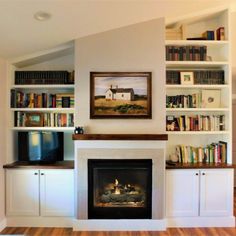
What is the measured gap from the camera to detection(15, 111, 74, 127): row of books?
3844mm

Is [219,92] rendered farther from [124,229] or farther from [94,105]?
[124,229]

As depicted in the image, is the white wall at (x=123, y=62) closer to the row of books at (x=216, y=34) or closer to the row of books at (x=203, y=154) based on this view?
the row of books at (x=203, y=154)

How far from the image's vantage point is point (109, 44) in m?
3.59

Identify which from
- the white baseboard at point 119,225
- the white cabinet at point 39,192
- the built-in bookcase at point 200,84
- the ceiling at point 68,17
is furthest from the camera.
A: the built-in bookcase at point 200,84

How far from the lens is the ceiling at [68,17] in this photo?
2.60m

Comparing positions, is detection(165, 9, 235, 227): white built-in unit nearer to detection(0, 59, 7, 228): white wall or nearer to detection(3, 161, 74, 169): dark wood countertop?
detection(3, 161, 74, 169): dark wood countertop

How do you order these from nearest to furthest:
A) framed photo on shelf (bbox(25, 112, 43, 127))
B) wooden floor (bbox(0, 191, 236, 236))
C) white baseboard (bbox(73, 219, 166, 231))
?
wooden floor (bbox(0, 191, 236, 236))
white baseboard (bbox(73, 219, 166, 231))
framed photo on shelf (bbox(25, 112, 43, 127))

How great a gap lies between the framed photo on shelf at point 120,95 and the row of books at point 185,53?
1.74ft

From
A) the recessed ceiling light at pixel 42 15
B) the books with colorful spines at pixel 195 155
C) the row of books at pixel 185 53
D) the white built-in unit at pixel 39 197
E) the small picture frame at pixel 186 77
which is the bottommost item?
the white built-in unit at pixel 39 197

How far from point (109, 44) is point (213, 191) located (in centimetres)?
255

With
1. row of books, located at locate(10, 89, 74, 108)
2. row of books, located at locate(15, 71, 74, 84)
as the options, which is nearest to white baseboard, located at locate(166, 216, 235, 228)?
row of books, located at locate(10, 89, 74, 108)

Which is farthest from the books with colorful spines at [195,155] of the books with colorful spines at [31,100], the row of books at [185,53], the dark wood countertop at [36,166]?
the books with colorful spines at [31,100]

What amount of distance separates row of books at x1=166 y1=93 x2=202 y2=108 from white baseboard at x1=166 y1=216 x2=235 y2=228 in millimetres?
1627

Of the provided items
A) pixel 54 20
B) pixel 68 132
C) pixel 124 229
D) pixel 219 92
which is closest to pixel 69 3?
pixel 54 20
